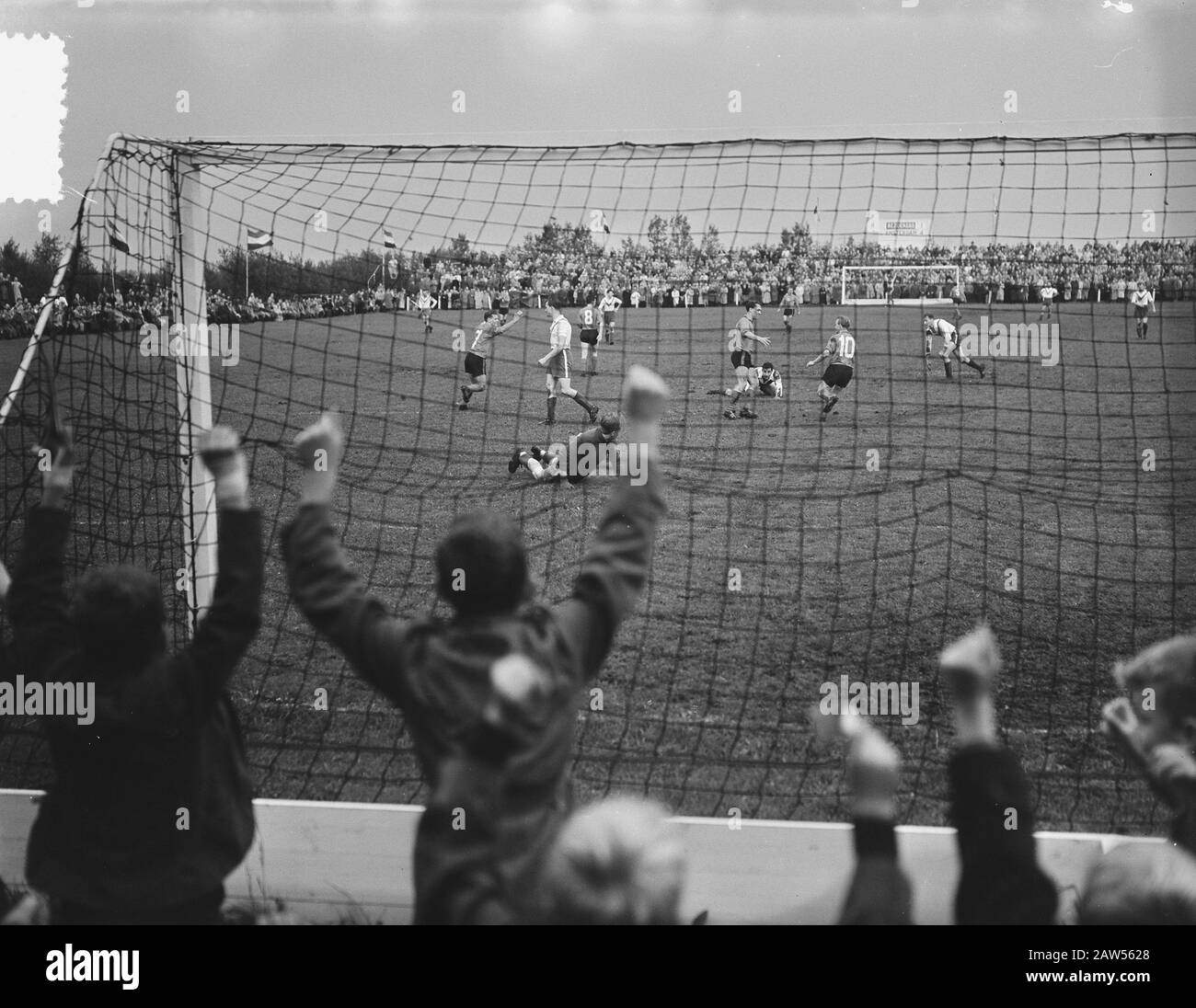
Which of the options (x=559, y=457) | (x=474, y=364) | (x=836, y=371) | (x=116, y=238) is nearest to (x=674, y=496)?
(x=559, y=457)

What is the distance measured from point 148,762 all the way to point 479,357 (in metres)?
8.87

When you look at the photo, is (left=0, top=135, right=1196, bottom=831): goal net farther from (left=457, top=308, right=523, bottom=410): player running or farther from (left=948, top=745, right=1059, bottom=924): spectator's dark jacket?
(left=948, top=745, right=1059, bottom=924): spectator's dark jacket

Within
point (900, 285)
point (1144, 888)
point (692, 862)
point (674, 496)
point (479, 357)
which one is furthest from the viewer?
point (900, 285)

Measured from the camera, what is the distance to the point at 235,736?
117 inches

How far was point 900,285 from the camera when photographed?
2072 cm

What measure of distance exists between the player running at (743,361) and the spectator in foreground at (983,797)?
9556 mm

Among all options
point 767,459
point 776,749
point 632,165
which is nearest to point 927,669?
point 776,749

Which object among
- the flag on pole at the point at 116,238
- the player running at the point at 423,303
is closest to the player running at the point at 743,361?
the player running at the point at 423,303

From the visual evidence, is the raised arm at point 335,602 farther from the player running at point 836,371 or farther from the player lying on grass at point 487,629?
the player running at point 836,371

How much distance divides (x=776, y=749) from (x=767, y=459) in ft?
19.5

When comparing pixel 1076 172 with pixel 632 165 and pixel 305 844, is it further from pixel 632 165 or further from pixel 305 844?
pixel 305 844

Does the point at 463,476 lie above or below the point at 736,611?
above

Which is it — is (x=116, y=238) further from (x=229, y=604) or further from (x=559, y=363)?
(x=559, y=363)
